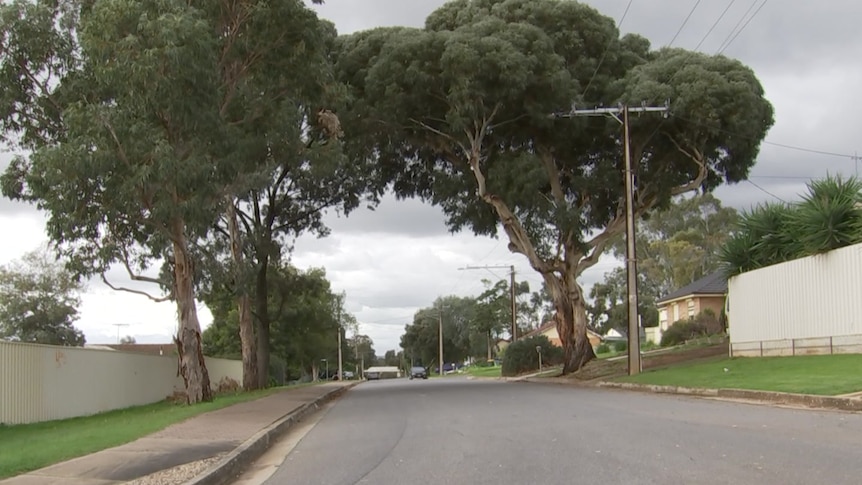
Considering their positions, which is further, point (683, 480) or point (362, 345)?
point (362, 345)

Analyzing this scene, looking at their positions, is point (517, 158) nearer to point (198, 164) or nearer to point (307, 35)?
point (307, 35)

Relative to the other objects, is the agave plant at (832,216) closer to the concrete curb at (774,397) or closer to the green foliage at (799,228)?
the green foliage at (799,228)

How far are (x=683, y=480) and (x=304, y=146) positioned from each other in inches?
742

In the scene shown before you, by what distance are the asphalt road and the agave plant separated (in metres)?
8.02

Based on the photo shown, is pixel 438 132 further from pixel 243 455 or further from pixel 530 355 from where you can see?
pixel 243 455

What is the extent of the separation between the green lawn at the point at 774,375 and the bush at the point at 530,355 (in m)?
18.1

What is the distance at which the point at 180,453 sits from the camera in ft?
33.2

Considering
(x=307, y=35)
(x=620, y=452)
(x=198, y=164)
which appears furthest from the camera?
(x=307, y=35)

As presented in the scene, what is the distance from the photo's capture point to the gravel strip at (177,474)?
8.12m

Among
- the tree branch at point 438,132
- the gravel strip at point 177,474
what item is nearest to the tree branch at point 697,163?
the tree branch at point 438,132

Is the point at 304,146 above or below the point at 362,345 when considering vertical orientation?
above

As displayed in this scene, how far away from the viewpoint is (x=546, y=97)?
2766cm

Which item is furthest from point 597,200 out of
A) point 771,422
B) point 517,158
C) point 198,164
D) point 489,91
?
point 771,422

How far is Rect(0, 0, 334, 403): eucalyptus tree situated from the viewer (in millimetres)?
16797
